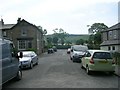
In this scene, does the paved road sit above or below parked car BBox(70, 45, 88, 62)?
below

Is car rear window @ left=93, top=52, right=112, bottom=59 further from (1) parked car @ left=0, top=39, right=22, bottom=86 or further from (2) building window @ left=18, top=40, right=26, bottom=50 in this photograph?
(2) building window @ left=18, top=40, right=26, bottom=50

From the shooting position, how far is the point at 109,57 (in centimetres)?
1340

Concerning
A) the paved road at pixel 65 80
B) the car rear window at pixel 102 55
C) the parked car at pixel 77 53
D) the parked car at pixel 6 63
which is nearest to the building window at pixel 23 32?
the parked car at pixel 77 53

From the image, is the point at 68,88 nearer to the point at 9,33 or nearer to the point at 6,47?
the point at 6,47

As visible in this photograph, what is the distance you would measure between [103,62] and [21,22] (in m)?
39.2

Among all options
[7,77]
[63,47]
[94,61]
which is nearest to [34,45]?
[94,61]

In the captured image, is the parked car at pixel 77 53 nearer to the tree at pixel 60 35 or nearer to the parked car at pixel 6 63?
the parked car at pixel 6 63

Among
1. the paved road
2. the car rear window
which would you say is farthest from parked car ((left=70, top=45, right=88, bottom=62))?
the car rear window

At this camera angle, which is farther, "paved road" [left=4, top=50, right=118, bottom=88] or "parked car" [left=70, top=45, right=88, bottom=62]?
"parked car" [left=70, top=45, right=88, bottom=62]

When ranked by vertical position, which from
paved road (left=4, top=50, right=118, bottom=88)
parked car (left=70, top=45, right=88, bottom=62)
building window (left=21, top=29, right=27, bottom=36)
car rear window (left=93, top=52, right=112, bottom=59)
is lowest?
paved road (left=4, top=50, right=118, bottom=88)

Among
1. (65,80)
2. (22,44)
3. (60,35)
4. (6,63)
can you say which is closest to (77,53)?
(65,80)

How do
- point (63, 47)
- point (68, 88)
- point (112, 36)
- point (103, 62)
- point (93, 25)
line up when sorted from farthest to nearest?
point (63, 47)
point (93, 25)
point (112, 36)
point (103, 62)
point (68, 88)

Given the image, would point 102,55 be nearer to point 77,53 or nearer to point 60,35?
point 77,53

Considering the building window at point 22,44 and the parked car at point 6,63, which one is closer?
the parked car at point 6,63
